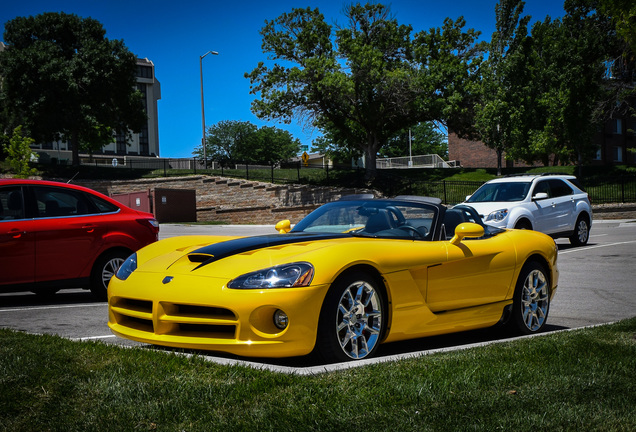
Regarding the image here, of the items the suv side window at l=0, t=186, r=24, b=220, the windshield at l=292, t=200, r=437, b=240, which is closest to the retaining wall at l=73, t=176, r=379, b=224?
the suv side window at l=0, t=186, r=24, b=220

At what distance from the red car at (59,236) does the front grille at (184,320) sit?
367 cm

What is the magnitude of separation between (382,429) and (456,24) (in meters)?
43.3

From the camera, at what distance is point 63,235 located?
8.64 metres

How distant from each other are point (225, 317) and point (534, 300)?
3.35 m

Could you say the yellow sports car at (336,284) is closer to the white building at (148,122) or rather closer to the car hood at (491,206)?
the car hood at (491,206)

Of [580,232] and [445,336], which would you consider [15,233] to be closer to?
[445,336]

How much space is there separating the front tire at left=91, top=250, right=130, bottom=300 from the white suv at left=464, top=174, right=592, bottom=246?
838cm

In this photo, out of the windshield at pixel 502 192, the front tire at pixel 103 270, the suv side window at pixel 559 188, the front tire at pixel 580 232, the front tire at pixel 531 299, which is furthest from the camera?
the front tire at pixel 580 232

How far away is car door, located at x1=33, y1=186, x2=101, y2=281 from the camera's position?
852 centimetres

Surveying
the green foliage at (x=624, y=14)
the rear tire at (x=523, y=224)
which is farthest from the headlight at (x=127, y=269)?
the rear tire at (x=523, y=224)

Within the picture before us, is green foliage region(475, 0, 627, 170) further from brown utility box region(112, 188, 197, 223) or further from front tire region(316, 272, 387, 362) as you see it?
front tire region(316, 272, 387, 362)

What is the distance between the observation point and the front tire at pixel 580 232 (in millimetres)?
17047

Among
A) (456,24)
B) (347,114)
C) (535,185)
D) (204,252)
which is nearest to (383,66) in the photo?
(347,114)

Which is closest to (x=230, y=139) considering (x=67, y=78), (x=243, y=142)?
(x=243, y=142)
